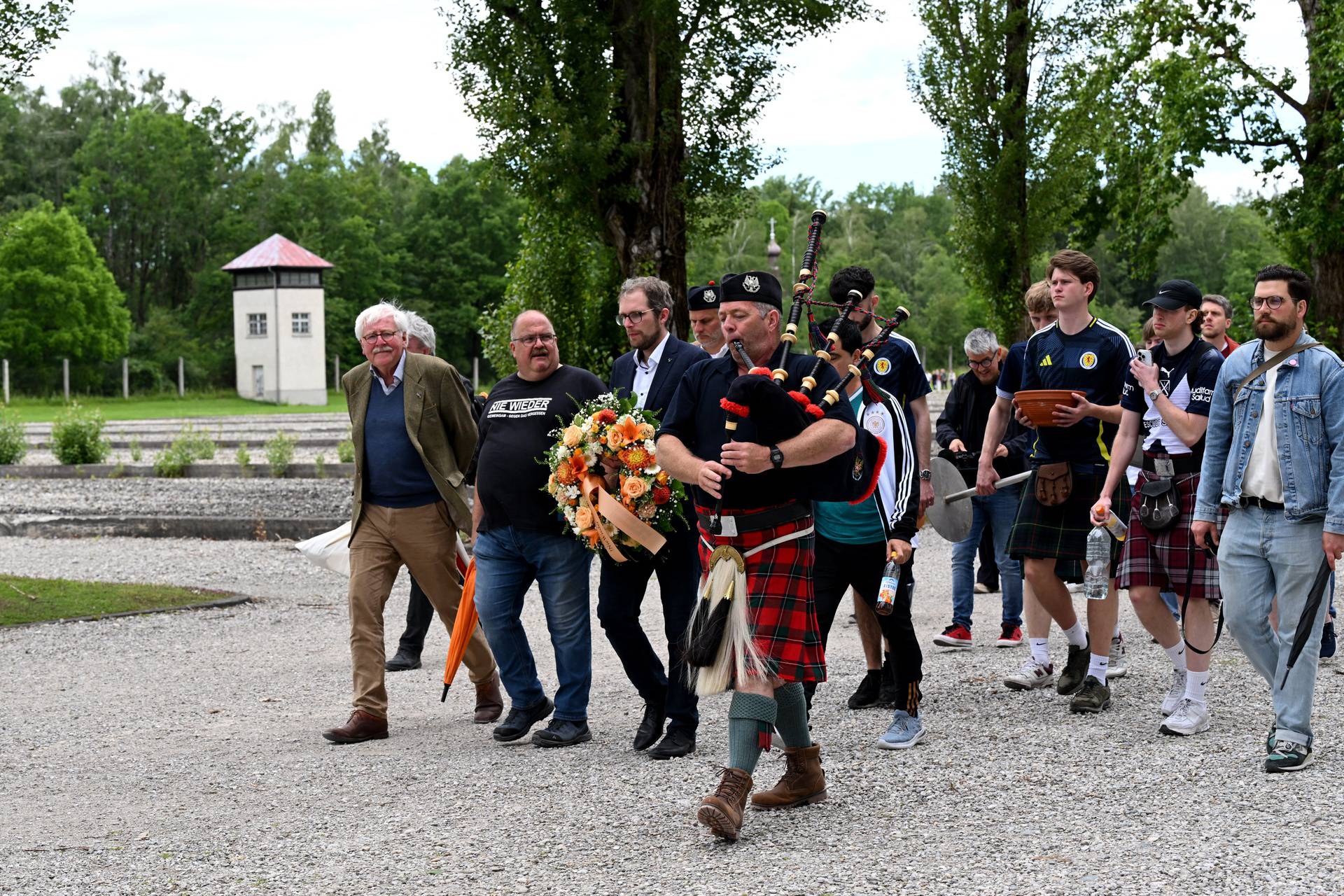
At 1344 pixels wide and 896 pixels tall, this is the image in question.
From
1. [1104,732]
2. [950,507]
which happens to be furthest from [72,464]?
[1104,732]

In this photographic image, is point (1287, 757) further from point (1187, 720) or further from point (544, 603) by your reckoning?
point (544, 603)

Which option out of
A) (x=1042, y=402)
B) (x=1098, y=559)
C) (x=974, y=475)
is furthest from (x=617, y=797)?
(x=974, y=475)

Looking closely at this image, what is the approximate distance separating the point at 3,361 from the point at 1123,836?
2571 inches

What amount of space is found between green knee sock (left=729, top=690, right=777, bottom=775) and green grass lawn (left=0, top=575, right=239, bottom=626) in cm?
757

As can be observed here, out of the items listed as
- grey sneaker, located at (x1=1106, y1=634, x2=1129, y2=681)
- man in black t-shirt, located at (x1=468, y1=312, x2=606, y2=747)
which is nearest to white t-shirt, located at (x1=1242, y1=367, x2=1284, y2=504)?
grey sneaker, located at (x1=1106, y1=634, x2=1129, y2=681)

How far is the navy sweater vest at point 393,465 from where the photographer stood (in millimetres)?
7617

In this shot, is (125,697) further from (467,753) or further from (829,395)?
(829,395)

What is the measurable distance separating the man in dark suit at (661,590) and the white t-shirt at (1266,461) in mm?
2518

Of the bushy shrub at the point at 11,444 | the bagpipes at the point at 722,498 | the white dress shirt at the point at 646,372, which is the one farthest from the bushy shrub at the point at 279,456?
the bagpipes at the point at 722,498

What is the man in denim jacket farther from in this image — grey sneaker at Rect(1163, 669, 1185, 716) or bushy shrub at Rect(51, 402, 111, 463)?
bushy shrub at Rect(51, 402, 111, 463)

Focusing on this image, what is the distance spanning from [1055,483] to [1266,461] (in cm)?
136

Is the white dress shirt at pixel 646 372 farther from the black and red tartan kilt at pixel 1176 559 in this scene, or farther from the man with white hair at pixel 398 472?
the black and red tartan kilt at pixel 1176 559

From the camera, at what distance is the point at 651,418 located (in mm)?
6797

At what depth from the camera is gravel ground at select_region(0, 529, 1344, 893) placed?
194 inches
